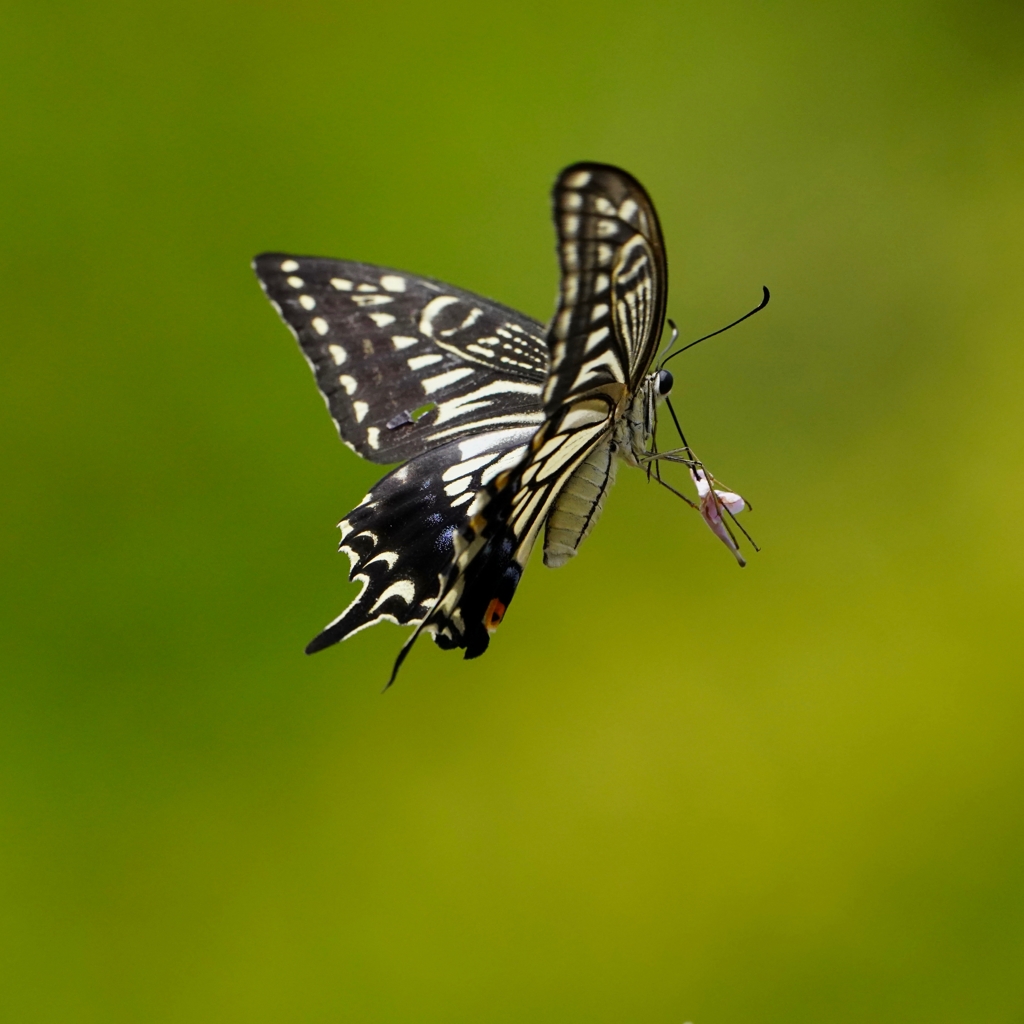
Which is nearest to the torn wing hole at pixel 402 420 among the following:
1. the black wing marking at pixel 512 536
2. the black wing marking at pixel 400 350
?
the black wing marking at pixel 400 350

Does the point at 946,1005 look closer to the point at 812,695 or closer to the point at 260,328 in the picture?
the point at 812,695

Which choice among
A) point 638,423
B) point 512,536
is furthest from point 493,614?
point 638,423

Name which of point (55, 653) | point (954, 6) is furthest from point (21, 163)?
point (954, 6)

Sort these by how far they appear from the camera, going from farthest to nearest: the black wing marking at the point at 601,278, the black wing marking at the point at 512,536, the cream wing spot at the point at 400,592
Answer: the cream wing spot at the point at 400,592
the black wing marking at the point at 512,536
the black wing marking at the point at 601,278

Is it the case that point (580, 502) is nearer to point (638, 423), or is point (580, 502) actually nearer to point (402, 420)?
A: point (638, 423)

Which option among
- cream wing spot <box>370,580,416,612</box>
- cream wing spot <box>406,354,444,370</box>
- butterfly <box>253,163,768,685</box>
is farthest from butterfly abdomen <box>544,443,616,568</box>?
cream wing spot <box>406,354,444,370</box>

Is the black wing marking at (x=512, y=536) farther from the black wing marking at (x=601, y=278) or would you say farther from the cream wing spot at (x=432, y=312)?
the cream wing spot at (x=432, y=312)
